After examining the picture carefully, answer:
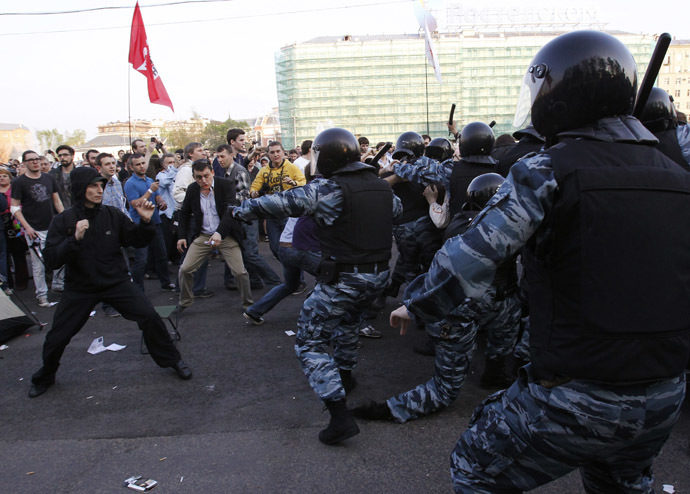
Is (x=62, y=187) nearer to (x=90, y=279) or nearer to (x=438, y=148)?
(x=90, y=279)

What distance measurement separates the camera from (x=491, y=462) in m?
1.78

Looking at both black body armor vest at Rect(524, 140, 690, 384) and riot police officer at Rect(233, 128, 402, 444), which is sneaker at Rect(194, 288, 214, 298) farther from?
black body armor vest at Rect(524, 140, 690, 384)

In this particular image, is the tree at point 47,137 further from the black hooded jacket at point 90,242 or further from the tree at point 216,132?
the black hooded jacket at point 90,242

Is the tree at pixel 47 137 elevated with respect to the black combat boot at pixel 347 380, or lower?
elevated

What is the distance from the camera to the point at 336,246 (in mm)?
3551

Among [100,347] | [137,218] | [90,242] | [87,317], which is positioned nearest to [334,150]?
[90,242]

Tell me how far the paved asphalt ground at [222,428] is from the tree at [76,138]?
13497 centimetres

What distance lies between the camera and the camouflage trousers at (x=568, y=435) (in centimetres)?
158

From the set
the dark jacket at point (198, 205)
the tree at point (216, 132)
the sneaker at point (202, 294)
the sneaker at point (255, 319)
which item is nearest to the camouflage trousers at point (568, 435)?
the sneaker at point (255, 319)

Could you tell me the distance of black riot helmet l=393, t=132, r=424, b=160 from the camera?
5.66 metres

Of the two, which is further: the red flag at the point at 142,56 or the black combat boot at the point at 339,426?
the red flag at the point at 142,56

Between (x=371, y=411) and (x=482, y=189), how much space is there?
1.75 metres

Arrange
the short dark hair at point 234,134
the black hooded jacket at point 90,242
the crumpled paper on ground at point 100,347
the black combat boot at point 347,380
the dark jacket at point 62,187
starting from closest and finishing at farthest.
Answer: the black combat boot at point 347,380
the black hooded jacket at point 90,242
the crumpled paper on ground at point 100,347
the dark jacket at point 62,187
the short dark hair at point 234,134

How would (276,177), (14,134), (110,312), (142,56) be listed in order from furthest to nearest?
(14,134) → (142,56) → (276,177) → (110,312)
